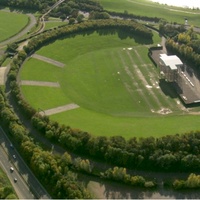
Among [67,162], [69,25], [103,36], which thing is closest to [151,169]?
[67,162]

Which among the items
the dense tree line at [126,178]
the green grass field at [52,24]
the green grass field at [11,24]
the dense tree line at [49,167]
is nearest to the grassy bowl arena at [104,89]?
the dense tree line at [49,167]

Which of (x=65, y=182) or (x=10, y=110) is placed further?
(x=10, y=110)

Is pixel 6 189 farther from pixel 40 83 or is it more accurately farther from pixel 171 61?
pixel 171 61

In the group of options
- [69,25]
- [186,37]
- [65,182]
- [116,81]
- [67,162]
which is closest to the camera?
[65,182]

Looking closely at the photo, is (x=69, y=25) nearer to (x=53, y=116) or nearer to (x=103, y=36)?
(x=103, y=36)

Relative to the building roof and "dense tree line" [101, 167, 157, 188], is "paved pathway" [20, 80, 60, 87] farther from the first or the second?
"dense tree line" [101, 167, 157, 188]

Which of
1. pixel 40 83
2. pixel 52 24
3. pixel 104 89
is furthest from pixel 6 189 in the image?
pixel 52 24
